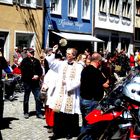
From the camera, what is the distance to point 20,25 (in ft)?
90.1

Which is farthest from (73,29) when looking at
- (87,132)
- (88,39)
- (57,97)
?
(87,132)

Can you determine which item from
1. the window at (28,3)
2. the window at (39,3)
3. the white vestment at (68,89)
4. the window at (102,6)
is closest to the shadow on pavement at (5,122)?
the white vestment at (68,89)

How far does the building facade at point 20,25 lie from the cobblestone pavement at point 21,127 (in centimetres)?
1173

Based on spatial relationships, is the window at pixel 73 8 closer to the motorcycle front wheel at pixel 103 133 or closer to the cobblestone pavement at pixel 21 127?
the cobblestone pavement at pixel 21 127

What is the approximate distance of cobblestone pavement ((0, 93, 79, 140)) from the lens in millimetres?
10781

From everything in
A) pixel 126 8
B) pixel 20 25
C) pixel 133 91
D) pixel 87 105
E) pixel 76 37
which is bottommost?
pixel 87 105

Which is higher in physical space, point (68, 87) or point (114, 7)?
point (114, 7)

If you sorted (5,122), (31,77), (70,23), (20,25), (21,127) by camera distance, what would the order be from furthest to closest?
(70,23), (20,25), (31,77), (5,122), (21,127)

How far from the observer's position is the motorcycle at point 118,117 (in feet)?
24.1

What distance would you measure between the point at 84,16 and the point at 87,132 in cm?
2760

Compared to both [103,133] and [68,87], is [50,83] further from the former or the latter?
[103,133]

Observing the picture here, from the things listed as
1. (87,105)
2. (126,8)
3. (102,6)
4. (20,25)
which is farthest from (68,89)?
(126,8)

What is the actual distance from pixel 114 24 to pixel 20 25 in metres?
13.7

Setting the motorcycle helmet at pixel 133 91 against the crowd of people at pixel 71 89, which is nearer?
the motorcycle helmet at pixel 133 91
